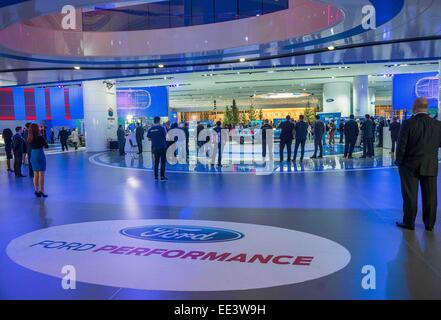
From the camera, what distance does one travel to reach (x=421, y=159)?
15.6 feet

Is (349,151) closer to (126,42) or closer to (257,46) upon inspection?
(257,46)

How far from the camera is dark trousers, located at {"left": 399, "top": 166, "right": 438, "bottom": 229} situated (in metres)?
4.78

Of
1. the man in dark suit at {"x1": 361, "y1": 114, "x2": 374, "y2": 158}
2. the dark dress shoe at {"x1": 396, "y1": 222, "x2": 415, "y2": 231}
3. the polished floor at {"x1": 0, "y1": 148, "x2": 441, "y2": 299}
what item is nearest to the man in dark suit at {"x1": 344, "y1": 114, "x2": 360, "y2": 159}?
the man in dark suit at {"x1": 361, "y1": 114, "x2": 374, "y2": 158}

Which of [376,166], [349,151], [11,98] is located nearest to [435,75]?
[349,151]

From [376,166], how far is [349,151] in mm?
2893

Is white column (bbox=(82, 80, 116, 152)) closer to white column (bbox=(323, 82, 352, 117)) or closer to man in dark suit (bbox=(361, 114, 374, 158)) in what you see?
man in dark suit (bbox=(361, 114, 374, 158))

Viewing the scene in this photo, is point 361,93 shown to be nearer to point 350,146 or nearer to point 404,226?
point 350,146

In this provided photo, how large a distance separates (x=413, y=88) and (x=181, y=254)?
2289 centimetres

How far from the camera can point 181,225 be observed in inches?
207

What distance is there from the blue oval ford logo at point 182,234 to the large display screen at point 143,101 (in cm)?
2215

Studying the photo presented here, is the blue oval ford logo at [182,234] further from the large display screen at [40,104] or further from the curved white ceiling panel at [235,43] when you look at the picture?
the large display screen at [40,104]

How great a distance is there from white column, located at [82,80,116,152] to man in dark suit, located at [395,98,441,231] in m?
18.6

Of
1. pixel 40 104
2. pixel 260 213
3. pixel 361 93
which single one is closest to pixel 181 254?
pixel 260 213

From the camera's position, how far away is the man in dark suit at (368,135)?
1398 centimetres
